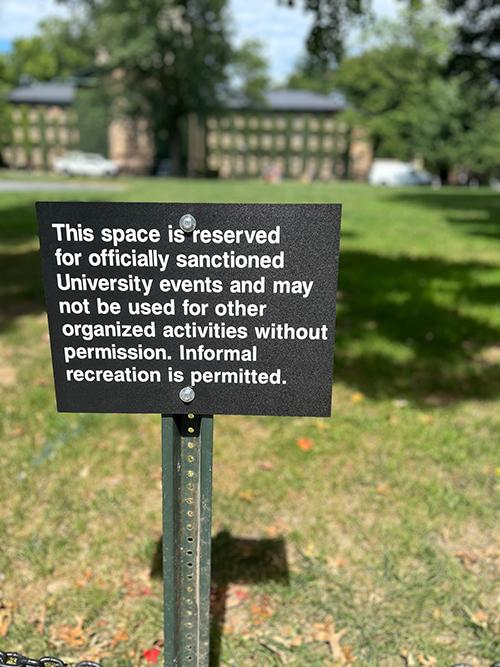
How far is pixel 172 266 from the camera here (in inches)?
79.7

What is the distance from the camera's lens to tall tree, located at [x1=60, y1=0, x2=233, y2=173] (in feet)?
137

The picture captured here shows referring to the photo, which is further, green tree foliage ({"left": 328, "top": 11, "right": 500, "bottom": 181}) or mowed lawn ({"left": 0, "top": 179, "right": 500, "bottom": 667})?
green tree foliage ({"left": 328, "top": 11, "right": 500, "bottom": 181})

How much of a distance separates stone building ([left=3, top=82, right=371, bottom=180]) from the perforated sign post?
185 ft

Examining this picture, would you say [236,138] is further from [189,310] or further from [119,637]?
[189,310]

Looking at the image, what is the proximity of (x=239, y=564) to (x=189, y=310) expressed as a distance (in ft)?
6.24

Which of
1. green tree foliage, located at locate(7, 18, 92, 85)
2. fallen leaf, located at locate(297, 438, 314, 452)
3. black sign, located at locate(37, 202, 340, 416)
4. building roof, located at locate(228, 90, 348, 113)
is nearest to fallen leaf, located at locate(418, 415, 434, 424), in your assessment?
fallen leaf, located at locate(297, 438, 314, 452)

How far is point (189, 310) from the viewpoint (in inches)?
81.4

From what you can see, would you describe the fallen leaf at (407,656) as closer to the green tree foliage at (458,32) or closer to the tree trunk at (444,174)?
the green tree foliage at (458,32)

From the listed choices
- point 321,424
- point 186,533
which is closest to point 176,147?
point 321,424

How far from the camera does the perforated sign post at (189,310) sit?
6.55ft

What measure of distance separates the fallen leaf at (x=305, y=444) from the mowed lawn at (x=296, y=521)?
0.02 m

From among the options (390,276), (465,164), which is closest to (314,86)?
(465,164)

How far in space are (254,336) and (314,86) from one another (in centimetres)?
8994

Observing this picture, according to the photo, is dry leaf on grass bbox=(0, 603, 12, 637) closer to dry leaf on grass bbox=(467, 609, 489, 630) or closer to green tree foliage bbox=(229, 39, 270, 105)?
dry leaf on grass bbox=(467, 609, 489, 630)
